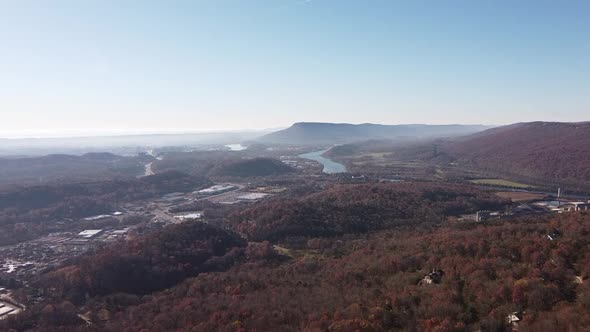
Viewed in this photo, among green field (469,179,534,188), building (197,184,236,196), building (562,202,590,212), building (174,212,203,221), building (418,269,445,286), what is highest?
building (418,269,445,286)

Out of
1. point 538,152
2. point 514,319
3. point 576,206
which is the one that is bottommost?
point 576,206

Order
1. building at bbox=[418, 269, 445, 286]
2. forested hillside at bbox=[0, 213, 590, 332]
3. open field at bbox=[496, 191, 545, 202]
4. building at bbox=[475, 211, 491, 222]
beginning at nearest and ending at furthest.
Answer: forested hillside at bbox=[0, 213, 590, 332]
building at bbox=[418, 269, 445, 286]
building at bbox=[475, 211, 491, 222]
open field at bbox=[496, 191, 545, 202]

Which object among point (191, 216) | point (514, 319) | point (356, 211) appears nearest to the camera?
point (514, 319)

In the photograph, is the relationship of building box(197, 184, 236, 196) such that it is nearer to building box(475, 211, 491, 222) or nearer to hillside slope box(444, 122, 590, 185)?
building box(475, 211, 491, 222)

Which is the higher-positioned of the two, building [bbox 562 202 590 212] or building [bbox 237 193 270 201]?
building [bbox 562 202 590 212]

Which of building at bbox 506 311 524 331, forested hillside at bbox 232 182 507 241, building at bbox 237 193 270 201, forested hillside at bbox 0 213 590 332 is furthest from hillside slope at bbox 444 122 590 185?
building at bbox 506 311 524 331

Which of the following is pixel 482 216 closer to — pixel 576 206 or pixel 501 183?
pixel 576 206

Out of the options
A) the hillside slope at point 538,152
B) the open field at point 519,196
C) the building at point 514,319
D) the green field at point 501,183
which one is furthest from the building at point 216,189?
the building at point 514,319

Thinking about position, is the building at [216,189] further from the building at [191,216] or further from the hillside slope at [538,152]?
the hillside slope at [538,152]

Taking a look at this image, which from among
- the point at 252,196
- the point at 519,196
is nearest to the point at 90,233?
the point at 252,196
